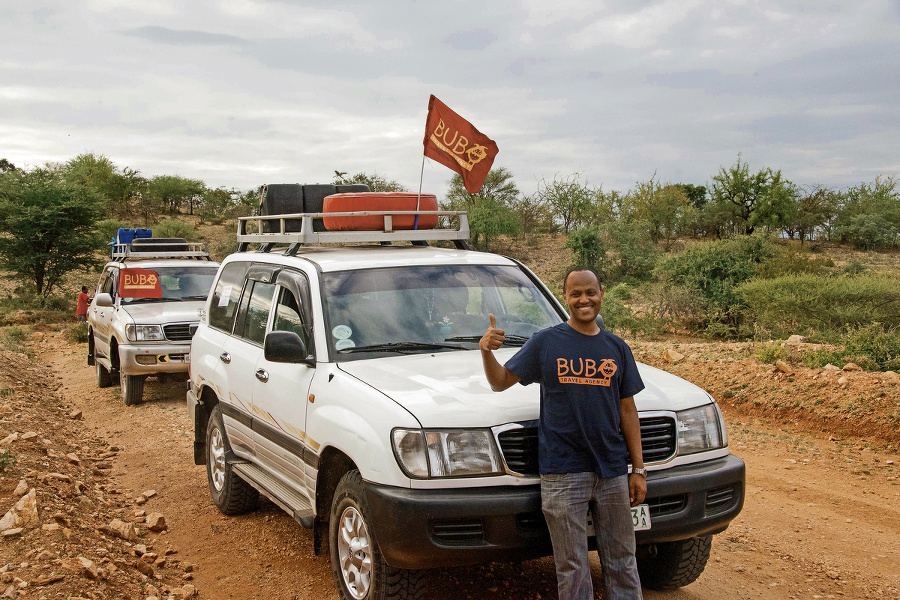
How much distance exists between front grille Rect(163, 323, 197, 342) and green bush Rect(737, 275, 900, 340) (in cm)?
1101

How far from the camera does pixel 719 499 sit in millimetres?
3789

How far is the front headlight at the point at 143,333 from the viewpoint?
1045 centimetres

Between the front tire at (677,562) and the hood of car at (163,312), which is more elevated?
the hood of car at (163,312)

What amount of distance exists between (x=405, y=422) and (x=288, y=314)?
1.73m

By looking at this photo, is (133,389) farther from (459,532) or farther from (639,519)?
(639,519)

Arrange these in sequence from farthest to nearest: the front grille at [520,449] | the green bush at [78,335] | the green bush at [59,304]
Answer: the green bush at [59,304], the green bush at [78,335], the front grille at [520,449]

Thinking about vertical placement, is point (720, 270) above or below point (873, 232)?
below

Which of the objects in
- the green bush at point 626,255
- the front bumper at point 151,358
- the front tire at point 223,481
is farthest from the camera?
the green bush at point 626,255

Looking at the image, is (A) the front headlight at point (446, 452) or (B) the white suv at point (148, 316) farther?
(B) the white suv at point (148, 316)

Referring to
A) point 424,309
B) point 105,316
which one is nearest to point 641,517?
point 424,309

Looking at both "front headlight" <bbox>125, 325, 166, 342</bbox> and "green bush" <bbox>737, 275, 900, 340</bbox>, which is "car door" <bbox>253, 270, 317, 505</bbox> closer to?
"front headlight" <bbox>125, 325, 166, 342</bbox>

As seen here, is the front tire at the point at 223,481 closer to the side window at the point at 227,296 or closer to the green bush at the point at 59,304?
the side window at the point at 227,296

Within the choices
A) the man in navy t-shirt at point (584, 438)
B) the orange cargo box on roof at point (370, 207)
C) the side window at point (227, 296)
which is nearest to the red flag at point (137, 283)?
the side window at point (227, 296)

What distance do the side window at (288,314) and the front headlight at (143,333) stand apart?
6.17 meters
